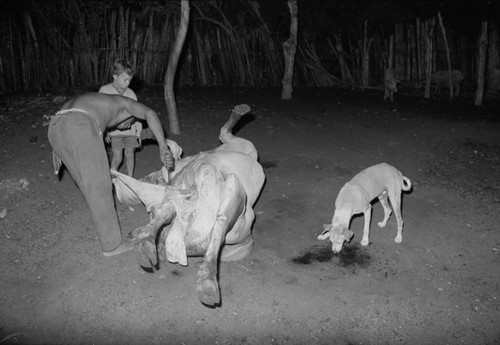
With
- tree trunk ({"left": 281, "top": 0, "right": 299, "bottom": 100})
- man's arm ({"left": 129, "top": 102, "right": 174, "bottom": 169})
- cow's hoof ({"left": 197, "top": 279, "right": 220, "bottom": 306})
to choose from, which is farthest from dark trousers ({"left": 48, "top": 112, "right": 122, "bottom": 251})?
tree trunk ({"left": 281, "top": 0, "right": 299, "bottom": 100})

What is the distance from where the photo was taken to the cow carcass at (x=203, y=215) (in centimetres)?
325

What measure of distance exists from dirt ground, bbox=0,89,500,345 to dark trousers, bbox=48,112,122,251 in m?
0.66

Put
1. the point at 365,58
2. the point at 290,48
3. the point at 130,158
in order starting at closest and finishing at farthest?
1. the point at 130,158
2. the point at 290,48
3. the point at 365,58

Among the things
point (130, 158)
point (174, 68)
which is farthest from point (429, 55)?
point (130, 158)

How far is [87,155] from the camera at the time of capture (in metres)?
3.69

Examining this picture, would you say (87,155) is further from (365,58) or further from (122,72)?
(365,58)

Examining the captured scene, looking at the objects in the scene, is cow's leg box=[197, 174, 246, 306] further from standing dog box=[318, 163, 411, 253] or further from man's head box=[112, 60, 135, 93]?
man's head box=[112, 60, 135, 93]

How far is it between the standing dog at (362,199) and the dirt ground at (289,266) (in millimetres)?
229

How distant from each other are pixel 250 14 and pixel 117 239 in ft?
38.9

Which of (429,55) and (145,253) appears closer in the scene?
(145,253)

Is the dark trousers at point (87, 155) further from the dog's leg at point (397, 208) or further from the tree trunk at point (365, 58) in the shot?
the tree trunk at point (365, 58)

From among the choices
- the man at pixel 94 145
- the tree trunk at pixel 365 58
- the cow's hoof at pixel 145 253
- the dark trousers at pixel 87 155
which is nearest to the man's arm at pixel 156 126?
the man at pixel 94 145

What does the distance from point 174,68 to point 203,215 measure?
161 inches

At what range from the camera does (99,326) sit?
10.9ft
